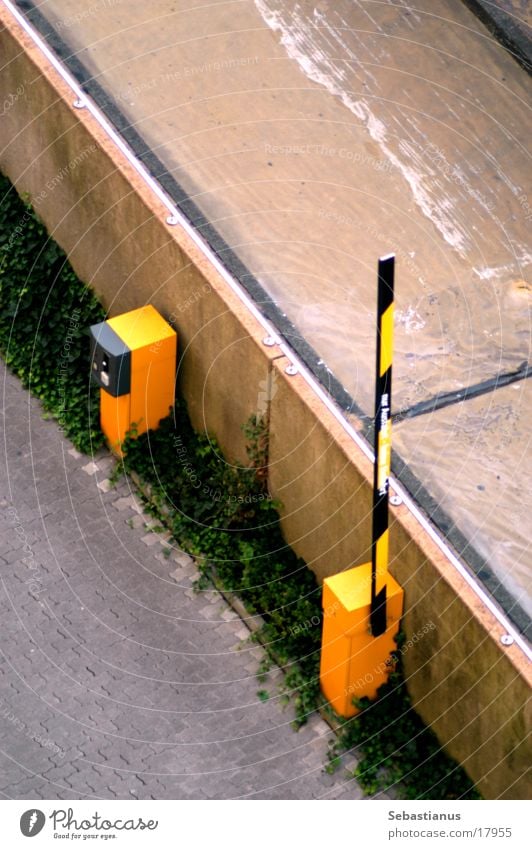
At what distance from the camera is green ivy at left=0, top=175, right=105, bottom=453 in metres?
11.9

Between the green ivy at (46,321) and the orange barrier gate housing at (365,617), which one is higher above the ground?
the green ivy at (46,321)


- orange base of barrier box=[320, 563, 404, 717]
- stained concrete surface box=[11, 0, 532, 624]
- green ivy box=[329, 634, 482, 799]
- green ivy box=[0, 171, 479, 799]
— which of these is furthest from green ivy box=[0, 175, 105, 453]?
green ivy box=[329, 634, 482, 799]

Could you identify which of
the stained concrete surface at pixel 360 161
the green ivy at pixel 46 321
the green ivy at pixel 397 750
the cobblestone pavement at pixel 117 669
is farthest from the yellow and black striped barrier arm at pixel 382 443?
the green ivy at pixel 46 321

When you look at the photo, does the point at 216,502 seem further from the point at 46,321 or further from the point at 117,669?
the point at 46,321

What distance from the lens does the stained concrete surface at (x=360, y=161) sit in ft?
34.8

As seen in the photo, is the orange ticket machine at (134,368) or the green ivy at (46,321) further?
the green ivy at (46,321)

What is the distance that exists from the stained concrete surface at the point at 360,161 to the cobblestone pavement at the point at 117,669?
169 centimetres

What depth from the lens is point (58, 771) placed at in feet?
32.7

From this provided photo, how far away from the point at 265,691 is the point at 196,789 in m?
0.80

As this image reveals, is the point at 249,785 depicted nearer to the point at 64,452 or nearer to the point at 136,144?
the point at 64,452

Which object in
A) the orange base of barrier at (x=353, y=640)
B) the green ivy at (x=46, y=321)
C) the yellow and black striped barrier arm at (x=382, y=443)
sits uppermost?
the green ivy at (x=46, y=321)

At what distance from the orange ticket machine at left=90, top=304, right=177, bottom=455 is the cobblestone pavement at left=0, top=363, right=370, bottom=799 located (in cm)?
48

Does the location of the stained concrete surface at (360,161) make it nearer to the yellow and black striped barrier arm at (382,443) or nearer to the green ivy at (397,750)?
the yellow and black striped barrier arm at (382,443)

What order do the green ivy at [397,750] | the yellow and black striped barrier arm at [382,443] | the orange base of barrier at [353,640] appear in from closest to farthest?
the yellow and black striped barrier arm at [382,443] → the orange base of barrier at [353,640] → the green ivy at [397,750]
